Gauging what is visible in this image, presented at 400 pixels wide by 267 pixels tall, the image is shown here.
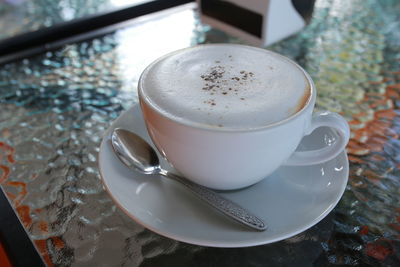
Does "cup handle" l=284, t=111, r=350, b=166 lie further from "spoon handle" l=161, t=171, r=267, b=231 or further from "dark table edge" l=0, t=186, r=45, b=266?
"dark table edge" l=0, t=186, r=45, b=266

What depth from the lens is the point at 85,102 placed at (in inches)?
31.7

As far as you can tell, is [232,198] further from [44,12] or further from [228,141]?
[44,12]

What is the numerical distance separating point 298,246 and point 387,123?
36cm

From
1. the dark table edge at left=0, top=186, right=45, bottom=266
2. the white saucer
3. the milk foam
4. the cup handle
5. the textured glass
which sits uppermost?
the milk foam

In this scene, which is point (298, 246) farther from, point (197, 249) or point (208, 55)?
point (208, 55)

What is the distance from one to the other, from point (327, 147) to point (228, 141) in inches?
7.1

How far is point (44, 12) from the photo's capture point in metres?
1.14

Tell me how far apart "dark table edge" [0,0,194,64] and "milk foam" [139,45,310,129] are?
47cm

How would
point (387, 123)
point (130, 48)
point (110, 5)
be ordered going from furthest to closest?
point (110, 5)
point (130, 48)
point (387, 123)

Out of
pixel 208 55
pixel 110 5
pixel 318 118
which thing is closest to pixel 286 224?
pixel 318 118

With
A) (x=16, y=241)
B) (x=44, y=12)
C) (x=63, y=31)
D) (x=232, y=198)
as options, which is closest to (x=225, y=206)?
(x=232, y=198)

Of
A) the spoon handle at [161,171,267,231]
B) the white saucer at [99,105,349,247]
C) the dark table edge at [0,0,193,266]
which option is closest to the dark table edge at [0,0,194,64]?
the dark table edge at [0,0,193,266]

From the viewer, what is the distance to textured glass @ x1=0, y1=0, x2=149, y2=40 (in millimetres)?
1070

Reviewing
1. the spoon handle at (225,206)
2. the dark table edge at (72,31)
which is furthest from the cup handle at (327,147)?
the dark table edge at (72,31)
